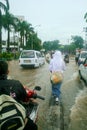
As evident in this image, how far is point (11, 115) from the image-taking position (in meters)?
4.39

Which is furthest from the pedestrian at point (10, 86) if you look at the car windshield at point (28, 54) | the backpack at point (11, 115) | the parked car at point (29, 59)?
the car windshield at point (28, 54)

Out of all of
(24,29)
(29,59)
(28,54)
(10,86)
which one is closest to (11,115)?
(10,86)

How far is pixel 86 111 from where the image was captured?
10422 mm

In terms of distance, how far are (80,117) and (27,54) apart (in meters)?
25.3

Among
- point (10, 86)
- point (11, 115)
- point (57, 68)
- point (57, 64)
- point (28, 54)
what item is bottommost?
point (28, 54)

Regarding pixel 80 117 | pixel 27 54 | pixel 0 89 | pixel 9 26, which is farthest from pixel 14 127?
pixel 9 26

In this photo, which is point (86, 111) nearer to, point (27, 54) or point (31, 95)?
point (31, 95)

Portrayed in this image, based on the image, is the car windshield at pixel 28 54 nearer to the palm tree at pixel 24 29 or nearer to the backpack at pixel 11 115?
the backpack at pixel 11 115

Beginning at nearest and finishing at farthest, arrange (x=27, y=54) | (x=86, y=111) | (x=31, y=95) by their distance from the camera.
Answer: (x=31, y=95), (x=86, y=111), (x=27, y=54)

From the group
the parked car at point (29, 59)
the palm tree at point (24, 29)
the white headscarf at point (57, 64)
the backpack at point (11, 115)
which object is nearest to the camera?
the backpack at point (11, 115)

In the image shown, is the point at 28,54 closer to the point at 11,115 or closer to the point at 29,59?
the point at 29,59

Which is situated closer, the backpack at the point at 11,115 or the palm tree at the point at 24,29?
the backpack at the point at 11,115

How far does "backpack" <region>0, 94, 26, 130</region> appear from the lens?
4.37 meters

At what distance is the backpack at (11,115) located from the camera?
437cm
